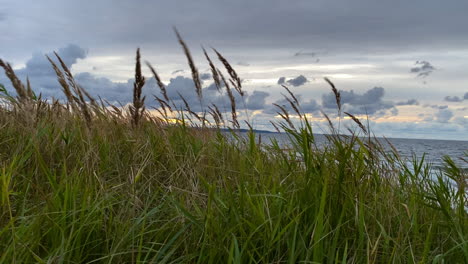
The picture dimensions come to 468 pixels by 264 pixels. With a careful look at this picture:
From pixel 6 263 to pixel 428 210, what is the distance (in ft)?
8.07

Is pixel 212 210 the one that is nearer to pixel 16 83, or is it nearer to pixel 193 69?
pixel 16 83

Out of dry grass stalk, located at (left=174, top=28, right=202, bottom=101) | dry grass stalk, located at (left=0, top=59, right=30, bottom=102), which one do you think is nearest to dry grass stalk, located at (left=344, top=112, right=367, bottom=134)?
dry grass stalk, located at (left=174, top=28, right=202, bottom=101)

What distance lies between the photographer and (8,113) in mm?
4258

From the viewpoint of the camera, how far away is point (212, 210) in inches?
75.0

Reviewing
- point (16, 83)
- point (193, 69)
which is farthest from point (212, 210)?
point (193, 69)

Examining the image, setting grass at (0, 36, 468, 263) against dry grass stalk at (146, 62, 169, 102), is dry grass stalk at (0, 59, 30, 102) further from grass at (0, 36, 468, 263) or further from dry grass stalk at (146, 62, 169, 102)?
dry grass stalk at (146, 62, 169, 102)

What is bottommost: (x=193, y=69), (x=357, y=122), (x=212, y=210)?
(x=212, y=210)

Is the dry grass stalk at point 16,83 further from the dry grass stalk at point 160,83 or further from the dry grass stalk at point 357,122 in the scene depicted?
the dry grass stalk at point 357,122

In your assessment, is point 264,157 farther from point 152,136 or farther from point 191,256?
point 191,256

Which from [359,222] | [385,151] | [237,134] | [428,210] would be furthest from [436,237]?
[237,134]

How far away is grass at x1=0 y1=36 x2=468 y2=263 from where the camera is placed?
1743 mm

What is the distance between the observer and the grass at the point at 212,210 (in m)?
A: 1.74

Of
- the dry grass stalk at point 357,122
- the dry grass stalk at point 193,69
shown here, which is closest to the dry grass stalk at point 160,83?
the dry grass stalk at point 193,69

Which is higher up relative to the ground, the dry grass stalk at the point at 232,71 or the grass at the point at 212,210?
the dry grass stalk at the point at 232,71
